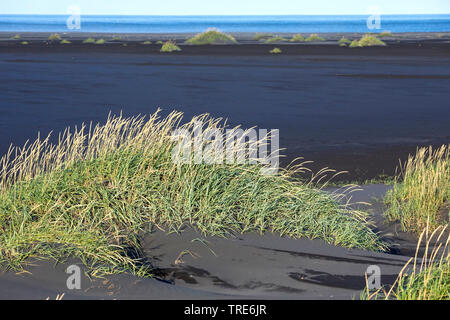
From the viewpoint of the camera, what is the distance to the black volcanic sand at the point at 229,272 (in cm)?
484

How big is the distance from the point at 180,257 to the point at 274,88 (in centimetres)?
2113

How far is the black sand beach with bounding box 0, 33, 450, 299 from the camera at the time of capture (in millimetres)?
5227

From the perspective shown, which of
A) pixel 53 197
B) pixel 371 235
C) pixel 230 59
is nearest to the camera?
pixel 53 197

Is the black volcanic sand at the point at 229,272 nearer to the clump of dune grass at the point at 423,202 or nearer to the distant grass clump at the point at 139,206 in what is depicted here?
the distant grass clump at the point at 139,206

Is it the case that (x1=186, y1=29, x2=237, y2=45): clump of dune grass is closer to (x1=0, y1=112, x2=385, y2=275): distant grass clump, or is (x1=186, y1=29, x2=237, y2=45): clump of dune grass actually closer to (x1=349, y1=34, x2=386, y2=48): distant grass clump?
(x1=349, y1=34, x2=386, y2=48): distant grass clump

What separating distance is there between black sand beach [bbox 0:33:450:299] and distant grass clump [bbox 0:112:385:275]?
20cm

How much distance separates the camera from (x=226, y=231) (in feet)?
20.0

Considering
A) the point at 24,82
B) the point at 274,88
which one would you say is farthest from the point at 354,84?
the point at 24,82

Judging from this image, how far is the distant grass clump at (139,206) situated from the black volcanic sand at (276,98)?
4637 mm

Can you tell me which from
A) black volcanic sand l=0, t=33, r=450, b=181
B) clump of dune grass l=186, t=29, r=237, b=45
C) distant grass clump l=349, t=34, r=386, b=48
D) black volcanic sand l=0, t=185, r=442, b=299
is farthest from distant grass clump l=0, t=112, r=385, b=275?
clump of dune grass l=186, t=29, r=237, b=45

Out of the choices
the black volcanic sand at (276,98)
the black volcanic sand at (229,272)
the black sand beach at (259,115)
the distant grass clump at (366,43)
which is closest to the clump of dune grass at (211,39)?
the distant grass clump at (366,43)

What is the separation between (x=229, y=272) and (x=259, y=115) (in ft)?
46.3
